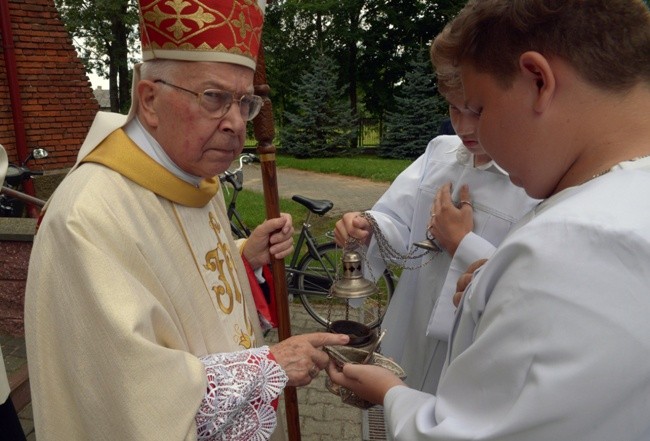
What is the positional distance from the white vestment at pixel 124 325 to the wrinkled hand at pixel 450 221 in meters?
0.87

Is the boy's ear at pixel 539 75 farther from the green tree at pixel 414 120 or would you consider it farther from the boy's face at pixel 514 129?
the green tree at pixel 414 120

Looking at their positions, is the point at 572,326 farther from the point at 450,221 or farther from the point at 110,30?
the point at 110,30

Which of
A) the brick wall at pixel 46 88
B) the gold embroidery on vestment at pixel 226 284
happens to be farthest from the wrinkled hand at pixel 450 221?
the brick wall at pixel 46 88

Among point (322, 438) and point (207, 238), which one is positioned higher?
point (207, 238)

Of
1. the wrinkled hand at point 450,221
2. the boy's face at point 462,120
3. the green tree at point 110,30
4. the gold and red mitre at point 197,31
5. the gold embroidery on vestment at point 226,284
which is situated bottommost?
the gold embroidery on vestment at point 226,284

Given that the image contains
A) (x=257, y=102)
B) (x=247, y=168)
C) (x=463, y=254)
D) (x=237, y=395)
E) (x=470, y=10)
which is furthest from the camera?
(x=247, y=168)

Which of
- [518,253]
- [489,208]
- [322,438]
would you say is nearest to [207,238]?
[489,208]

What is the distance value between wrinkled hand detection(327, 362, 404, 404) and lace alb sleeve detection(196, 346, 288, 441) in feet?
0.67

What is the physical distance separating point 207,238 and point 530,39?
4.30 ft

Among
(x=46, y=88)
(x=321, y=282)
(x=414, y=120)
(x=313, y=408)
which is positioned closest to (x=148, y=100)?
(x=313, y=408)

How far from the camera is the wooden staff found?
1853 millimetres

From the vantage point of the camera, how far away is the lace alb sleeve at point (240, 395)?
1401mm

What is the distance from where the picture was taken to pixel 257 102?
176 centimetres

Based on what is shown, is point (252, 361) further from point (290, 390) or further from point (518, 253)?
point (518, 253)
